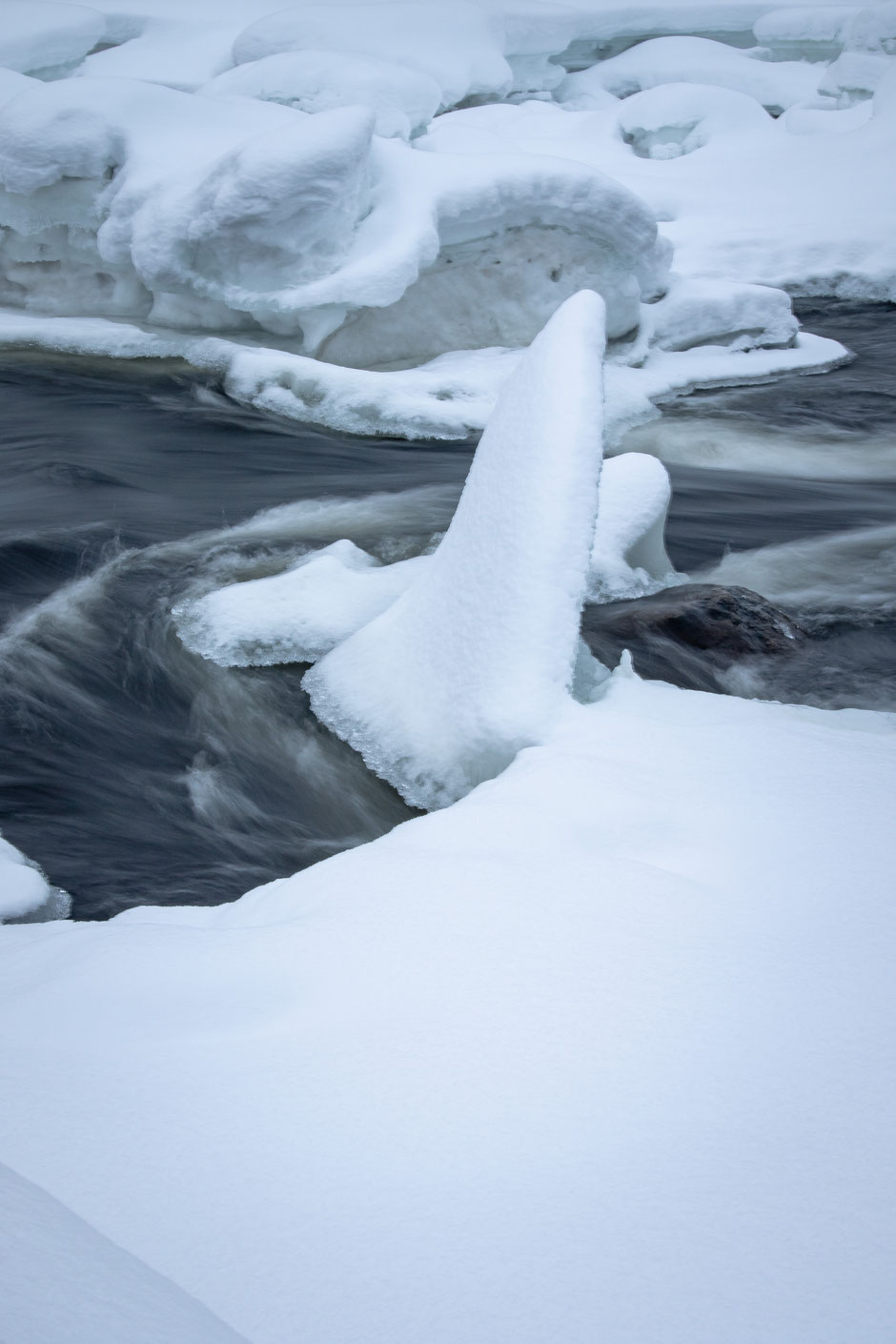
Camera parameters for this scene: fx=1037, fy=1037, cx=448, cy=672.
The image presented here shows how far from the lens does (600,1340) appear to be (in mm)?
953

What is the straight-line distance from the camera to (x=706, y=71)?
1875 cm

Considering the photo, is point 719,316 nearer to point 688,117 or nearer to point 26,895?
point 26,895

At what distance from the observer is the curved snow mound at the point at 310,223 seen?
7242mm

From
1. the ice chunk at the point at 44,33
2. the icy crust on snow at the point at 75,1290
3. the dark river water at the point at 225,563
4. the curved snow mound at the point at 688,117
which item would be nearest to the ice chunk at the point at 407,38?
the ice chunk at the point at 44,33

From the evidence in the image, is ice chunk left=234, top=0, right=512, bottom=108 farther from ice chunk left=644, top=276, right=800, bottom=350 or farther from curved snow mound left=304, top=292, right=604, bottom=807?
curved snow mound left=304, top=292, right=604, bottom=807

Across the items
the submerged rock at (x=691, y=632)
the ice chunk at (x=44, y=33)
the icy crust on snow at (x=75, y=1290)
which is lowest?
the submerged rock at (x=691, y=632)

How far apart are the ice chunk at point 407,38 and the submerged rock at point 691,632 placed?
12.9 m

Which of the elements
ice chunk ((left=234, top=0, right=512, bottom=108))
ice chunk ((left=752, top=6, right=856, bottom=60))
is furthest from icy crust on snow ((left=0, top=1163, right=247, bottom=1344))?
ice chunk ((left=752, top=6, right=856, bottom=60))

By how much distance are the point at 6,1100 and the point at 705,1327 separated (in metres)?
0.81

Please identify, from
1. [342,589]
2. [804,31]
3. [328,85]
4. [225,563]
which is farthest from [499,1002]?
[804,31]

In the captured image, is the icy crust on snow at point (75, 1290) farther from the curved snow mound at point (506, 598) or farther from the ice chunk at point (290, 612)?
the ice chunk at point (290, 612)

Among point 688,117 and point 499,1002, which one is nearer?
point 499,1002

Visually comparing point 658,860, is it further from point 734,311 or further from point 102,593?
point 734,311

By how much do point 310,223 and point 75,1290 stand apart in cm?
749
